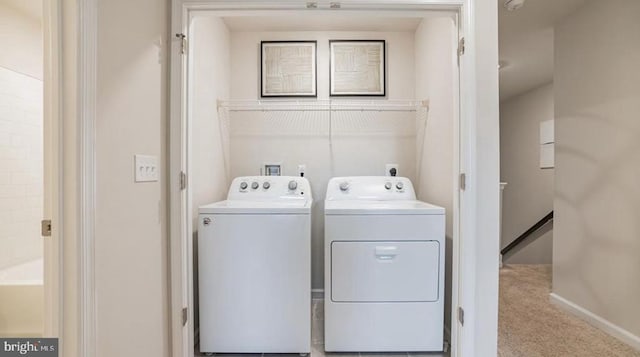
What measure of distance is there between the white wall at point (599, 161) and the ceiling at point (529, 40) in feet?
0.52

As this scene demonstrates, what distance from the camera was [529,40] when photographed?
2684mm

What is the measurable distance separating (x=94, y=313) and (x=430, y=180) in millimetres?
2121

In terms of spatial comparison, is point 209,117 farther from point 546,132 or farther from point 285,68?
point 546,132

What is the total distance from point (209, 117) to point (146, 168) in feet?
3.08

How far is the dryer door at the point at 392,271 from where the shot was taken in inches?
64.0

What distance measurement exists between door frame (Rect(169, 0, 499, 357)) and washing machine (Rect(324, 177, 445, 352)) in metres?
0.22

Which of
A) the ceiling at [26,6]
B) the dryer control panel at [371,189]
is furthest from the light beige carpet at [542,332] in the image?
the ceiling at [26,6]

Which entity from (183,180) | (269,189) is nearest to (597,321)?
(269,189)

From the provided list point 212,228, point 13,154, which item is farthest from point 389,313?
point 13,154

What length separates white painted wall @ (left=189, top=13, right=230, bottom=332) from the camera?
184 centimetres

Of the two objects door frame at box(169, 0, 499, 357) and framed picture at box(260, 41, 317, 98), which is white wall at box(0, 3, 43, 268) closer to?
door frame at box(169, 0, 499, 357)

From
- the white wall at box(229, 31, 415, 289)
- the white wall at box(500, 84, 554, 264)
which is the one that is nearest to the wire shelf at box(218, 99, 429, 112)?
the white wall at box(229, 31, 415, 289)

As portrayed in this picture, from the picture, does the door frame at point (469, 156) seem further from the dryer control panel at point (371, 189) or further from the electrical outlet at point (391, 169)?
the electrical outlet at point (391, 169)

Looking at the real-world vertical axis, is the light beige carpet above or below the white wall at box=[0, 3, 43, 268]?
below
